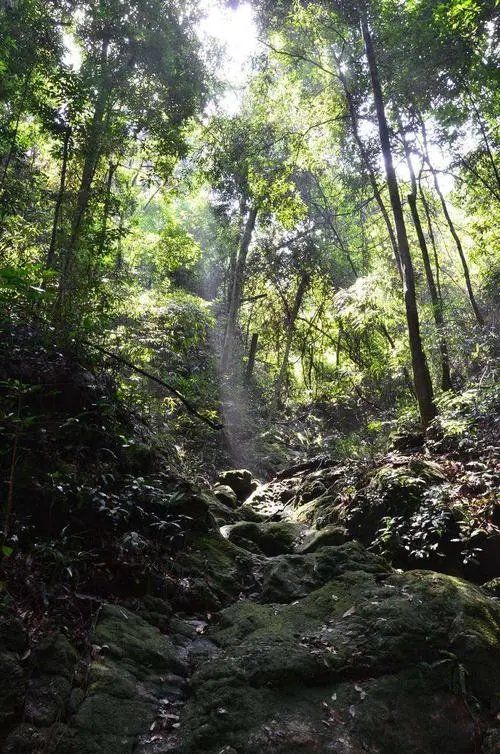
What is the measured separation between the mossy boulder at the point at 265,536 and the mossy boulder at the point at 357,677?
2349 mm

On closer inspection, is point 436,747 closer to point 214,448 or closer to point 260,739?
point 260,739

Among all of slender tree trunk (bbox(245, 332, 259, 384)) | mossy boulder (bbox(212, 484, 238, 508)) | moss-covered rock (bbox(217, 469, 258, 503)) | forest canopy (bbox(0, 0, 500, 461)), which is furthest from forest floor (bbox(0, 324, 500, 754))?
slender tree trunk (bbox(245, 332, 259, 384))

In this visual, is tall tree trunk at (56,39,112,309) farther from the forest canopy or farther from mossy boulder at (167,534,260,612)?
mossy boulder at (167,534,260,612)

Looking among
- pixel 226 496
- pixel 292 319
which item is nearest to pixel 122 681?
pixel 226 496

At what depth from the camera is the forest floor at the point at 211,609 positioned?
9.80ft

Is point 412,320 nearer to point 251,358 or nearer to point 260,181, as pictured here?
point 260,181

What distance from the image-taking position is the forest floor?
2.99 meters

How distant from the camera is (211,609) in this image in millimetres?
4770

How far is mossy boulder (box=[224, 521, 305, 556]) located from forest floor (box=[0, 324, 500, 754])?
0.11 ft

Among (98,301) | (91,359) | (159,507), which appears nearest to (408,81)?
(98,301)

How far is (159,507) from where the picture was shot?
213 inches

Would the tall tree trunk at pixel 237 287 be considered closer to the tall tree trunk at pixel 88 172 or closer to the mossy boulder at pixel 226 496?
the tall tree trunk at pixel 88 172

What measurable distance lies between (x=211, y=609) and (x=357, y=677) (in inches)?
65.1

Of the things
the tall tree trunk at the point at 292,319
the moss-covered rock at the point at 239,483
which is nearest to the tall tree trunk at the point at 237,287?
the tall tree trunk at the point at 292,319
